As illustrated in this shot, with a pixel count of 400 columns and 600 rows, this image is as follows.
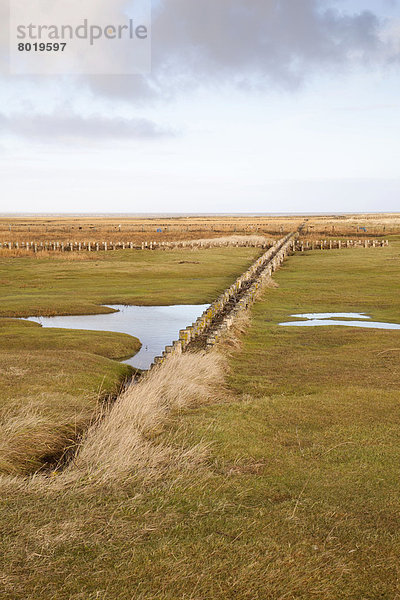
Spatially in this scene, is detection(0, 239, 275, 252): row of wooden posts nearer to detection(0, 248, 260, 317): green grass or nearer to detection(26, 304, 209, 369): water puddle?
detection(0, 248, 260, 317): green grass

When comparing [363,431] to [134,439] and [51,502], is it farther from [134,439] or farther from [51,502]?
[51,502]

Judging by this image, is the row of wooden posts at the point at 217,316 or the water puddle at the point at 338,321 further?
the water puddle at the point at 338,321

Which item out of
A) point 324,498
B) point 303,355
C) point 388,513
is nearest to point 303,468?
point 324,498

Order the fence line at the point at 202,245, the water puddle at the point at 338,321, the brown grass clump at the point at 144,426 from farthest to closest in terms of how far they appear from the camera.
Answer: the fence line at the point at 202,245 < the water puddle at the point at 338,321 < the brown grass clump at the point at 144,426

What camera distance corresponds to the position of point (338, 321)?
22.1 metres

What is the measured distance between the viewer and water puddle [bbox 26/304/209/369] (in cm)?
1962

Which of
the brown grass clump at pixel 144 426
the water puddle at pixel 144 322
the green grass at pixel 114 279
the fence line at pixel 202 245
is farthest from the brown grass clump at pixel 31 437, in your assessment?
the fence line at pixel 202 245

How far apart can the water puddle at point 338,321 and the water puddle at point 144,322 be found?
4.69 metres

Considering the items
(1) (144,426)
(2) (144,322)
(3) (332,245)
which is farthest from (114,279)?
(3) (332,245)

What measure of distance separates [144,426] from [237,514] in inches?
110

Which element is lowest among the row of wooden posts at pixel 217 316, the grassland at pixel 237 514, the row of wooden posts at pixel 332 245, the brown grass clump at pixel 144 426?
the grassland at pixel 237 514

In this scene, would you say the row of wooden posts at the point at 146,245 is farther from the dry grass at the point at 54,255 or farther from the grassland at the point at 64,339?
the grassland at the point at 64,339

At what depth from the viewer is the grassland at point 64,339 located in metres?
8.76

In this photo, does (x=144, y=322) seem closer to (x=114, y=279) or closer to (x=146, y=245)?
(x=114, y=279)
